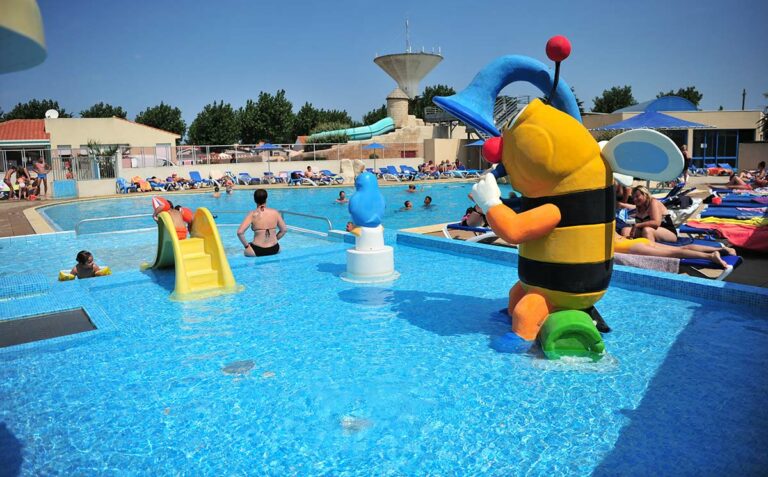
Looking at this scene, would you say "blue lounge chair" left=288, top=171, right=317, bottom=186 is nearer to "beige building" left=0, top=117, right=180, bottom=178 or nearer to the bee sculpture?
"beige building" left=0, top=117, right=180, bottom=178

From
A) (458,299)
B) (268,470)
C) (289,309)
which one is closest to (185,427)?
(268,470)

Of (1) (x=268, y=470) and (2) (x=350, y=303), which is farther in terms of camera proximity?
(2) (x=350, y=303)

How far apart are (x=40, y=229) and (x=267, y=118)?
44.5 meters

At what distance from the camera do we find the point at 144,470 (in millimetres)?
3090

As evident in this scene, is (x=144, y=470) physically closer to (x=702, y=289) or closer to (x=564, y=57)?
(x=564, y=57)

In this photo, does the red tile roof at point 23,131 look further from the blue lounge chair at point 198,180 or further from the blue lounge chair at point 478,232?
the blue lounge chair at point 478,232

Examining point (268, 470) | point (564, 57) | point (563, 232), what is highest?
point (564, 57)

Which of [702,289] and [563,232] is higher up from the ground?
[563,232]

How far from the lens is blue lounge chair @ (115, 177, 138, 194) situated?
2494 centimetres

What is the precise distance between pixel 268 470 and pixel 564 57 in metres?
3.75

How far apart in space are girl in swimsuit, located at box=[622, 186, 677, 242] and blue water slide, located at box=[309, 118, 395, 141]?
3933 centimetres

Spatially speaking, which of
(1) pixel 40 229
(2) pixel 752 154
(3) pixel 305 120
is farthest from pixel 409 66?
(1) pixel 40 229

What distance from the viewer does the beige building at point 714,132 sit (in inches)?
1425

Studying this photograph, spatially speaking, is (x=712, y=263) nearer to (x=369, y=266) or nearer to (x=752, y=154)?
(x=369, y=266)
